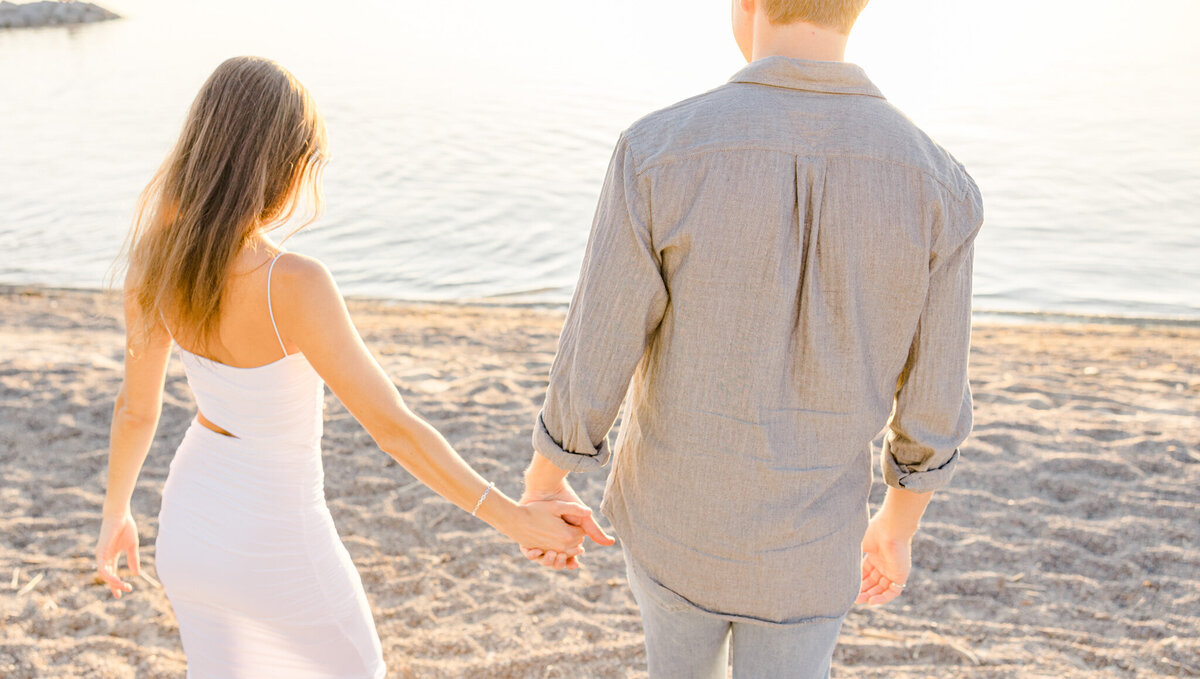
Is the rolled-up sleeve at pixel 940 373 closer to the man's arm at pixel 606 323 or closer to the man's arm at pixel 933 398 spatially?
the man's arm at pixel 933 398

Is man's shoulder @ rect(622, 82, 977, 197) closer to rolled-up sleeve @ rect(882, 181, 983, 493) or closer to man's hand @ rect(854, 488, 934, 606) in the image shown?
rolled-up sleeve @ rect(882, 181, 983, 493)

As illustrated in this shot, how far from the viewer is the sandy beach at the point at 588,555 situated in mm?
3426

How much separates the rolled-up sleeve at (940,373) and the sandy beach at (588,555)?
5.86 ft

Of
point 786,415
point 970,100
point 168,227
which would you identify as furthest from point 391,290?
point 970,100

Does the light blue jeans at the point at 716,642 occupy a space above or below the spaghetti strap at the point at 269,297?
below

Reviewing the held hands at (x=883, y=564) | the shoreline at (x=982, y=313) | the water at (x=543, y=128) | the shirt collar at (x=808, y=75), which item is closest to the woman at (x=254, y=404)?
the held hands at (x=883, y=564)

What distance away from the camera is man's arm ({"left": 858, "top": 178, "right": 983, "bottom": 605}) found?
161cm

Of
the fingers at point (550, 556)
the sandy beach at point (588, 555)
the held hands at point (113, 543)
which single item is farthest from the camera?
the sandy beach at point (588, 555)

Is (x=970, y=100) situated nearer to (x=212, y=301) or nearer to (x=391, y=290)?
(x=391, y=290)

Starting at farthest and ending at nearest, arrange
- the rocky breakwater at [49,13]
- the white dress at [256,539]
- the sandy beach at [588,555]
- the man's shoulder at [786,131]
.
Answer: the rocky breakwater at [49,13], the sandy beach at [588,555], the white dress at [256,539], the man's shoulder at [786,131]

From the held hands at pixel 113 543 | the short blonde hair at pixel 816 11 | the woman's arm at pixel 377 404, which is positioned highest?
the short blonde hair at pixel 816 11

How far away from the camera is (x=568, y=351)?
69.4 inches

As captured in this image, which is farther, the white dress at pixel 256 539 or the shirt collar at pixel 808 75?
the white dress at pixel 256 539

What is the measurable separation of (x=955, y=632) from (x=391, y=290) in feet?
24.0
